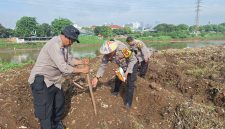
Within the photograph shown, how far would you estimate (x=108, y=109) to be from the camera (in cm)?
564

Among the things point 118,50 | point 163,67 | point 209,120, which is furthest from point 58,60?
point 163,67

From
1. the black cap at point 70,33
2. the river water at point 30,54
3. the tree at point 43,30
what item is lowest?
the river water at point 30,54

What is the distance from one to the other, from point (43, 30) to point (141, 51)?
A: 131 feet

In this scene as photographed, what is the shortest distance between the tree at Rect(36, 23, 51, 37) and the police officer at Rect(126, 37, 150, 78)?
130ft

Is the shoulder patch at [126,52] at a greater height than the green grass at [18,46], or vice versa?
the shoulder patch at [126,52]

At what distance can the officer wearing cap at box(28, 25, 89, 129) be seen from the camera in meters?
4.29

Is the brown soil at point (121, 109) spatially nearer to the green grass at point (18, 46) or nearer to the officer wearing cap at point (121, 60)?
the officer wearing cap at point (121, 60)

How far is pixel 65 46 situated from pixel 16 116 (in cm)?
183

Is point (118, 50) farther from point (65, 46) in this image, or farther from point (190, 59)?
point (190, 59)

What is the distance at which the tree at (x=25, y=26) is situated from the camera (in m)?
44.1

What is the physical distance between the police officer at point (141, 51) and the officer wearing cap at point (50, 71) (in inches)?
121

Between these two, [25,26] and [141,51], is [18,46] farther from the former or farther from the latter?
[141,51]

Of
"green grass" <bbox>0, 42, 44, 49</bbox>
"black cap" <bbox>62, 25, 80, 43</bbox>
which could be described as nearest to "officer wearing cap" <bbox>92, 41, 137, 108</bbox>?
"black cap" <bbox>62, 25, 80, 43</bbox>

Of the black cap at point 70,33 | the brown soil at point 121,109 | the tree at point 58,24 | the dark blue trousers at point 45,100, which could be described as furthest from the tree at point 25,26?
the black cap at point 70,33
